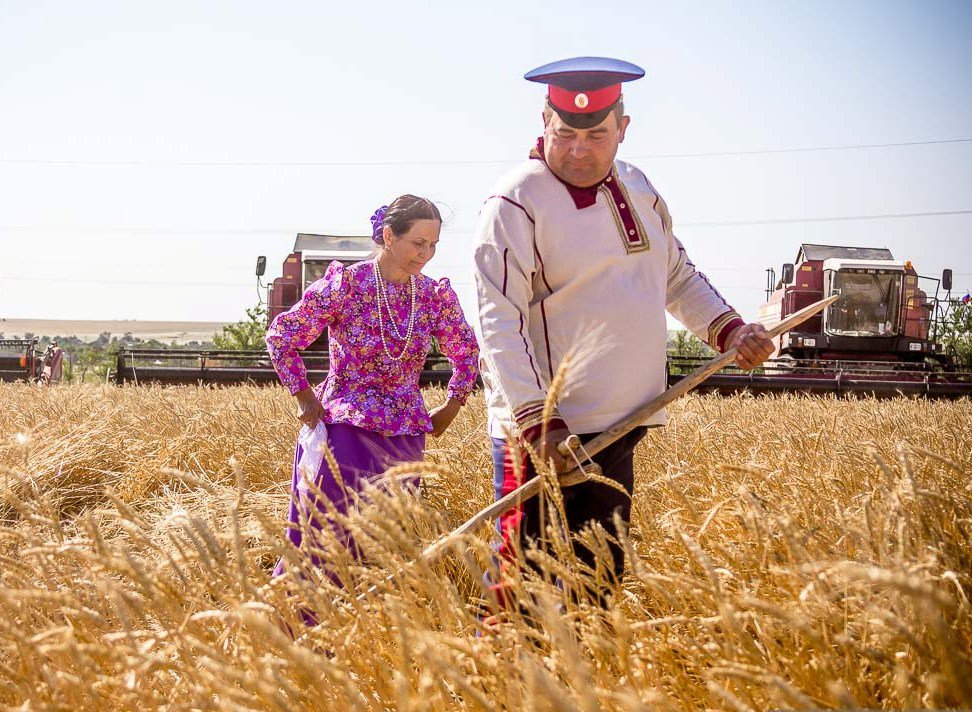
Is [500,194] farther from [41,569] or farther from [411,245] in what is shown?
[41,569]

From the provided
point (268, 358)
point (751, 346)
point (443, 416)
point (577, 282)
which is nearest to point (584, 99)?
point (577, 282)

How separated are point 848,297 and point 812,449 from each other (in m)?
15.4

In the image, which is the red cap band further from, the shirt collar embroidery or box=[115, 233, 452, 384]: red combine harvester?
box=[115, 233, 452, 384]: red combine harvester

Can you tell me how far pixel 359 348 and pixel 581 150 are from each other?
1.20 m

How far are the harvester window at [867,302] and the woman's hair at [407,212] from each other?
16.4 m

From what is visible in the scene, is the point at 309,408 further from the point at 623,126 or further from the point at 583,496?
the point at 623,126

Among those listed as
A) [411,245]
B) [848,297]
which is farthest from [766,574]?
[848,297]

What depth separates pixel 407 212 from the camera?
312cm

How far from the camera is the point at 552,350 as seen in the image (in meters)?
2.32

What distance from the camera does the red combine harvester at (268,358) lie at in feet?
43.8

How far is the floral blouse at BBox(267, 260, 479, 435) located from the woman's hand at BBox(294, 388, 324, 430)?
36 mm

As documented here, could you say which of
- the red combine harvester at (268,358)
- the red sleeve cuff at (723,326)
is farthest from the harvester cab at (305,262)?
the red sleeve cuff at (723,326)

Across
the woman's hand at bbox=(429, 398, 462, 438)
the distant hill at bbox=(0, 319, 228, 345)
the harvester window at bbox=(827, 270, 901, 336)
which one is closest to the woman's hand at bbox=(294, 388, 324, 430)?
the woman's hand at bbox=(429, 398, 462, 438)

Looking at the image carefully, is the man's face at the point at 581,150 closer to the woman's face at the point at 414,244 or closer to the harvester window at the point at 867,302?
the woman's face at the point at 414,244
